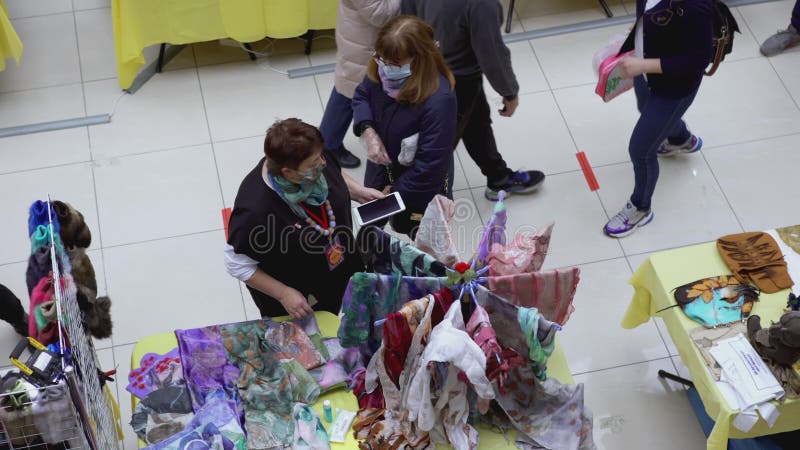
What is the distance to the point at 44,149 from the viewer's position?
15.6 feet

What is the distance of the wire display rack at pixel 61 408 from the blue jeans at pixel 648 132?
8.20 ft

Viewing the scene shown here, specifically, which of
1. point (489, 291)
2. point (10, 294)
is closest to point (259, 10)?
point (10, 294)

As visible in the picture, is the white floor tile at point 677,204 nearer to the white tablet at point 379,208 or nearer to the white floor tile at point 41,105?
the white tablet at point 379,208

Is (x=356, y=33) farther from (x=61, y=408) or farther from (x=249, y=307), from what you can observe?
(x=61, y=408)

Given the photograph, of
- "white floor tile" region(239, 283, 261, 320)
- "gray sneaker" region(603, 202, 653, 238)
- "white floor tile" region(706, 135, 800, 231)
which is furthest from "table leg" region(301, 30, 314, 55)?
"white floor tile" region(706, 135, 800, 231)

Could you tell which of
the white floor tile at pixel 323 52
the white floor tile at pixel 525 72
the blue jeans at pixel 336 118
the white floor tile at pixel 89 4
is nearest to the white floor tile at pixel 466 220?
the blue jeans at pixel 336 118

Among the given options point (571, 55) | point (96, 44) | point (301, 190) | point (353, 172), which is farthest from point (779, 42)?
point (96, 44)

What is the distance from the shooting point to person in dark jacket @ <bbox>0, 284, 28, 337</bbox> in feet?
12.1

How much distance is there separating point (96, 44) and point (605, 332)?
3.45 metres

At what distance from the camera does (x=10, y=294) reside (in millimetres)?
3709

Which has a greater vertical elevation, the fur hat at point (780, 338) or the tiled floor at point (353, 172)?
the fur hat at point (780, 338)

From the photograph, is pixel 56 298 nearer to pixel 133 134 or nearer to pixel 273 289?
pixel 273 289

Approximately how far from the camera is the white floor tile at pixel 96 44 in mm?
5195

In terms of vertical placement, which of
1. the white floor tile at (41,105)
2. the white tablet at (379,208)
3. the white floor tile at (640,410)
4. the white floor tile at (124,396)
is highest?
the white tablet at (379,208)
